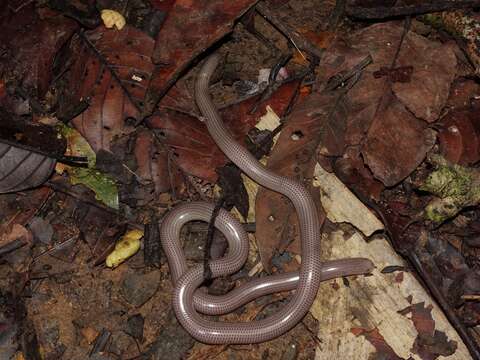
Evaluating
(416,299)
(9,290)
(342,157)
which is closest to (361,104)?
(342,157)

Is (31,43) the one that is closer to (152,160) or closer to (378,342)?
(152,160)

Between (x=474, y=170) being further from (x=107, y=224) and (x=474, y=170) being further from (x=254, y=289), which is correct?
(x=107, y=224)

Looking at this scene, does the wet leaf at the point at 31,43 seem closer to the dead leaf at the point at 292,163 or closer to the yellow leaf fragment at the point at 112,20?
the yellow leaf fragment at the point at 112,20

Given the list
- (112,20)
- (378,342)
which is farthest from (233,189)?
(112,20)

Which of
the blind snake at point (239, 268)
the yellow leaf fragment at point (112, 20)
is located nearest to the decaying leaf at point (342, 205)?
the blind snake at point (239, 268)

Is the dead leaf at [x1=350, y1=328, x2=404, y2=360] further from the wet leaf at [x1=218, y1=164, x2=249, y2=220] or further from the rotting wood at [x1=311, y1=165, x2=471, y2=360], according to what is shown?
the wet leaf at [x1=218, y1=164, x2=249, y2=220]

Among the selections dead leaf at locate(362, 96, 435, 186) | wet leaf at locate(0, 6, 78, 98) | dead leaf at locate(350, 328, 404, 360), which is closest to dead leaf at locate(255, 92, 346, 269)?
dead leaf at locate(362, 96, 435, 186)

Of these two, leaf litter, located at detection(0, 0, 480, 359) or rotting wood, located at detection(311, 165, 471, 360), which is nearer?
rotting wood, located at detection(311, 165, 471, 360)
